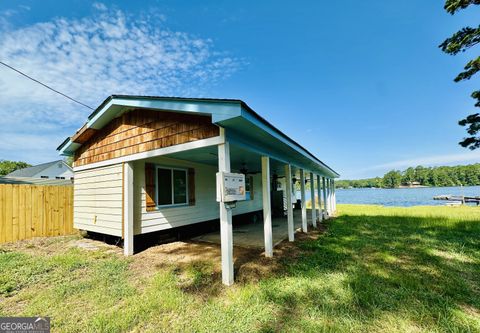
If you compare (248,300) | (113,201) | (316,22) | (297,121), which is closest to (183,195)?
(113,201)

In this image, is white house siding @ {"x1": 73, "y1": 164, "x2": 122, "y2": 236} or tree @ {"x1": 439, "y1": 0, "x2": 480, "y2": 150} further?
tree @ {"x1": 439, "y1": 0, "x2": 480, "y2": 150}

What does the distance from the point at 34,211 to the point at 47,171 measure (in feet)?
77.5

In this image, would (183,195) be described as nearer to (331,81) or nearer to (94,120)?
(94,120)

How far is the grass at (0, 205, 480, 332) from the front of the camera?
2.42 metres

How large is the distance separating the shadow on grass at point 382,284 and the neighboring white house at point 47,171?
1189 inches

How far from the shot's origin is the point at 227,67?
870cm

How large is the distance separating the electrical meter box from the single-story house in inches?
1.3

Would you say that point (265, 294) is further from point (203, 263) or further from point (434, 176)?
point (434, 176)

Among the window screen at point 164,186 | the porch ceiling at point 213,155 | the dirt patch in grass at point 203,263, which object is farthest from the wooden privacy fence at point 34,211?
the porch ceiling at point 213,155

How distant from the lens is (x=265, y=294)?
120 inches

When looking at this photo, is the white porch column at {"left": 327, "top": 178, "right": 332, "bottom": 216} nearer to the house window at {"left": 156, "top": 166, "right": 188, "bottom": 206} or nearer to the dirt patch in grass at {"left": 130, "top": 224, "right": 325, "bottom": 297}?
the dirt patch in grass at {"left": 130, "top": 224, "right": 325, "bottom": 297}

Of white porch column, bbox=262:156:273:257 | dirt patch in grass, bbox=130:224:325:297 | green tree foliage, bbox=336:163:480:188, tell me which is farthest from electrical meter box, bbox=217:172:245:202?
green tree foliage, bbox=336:163:480:188

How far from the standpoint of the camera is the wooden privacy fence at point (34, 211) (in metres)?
6.32
